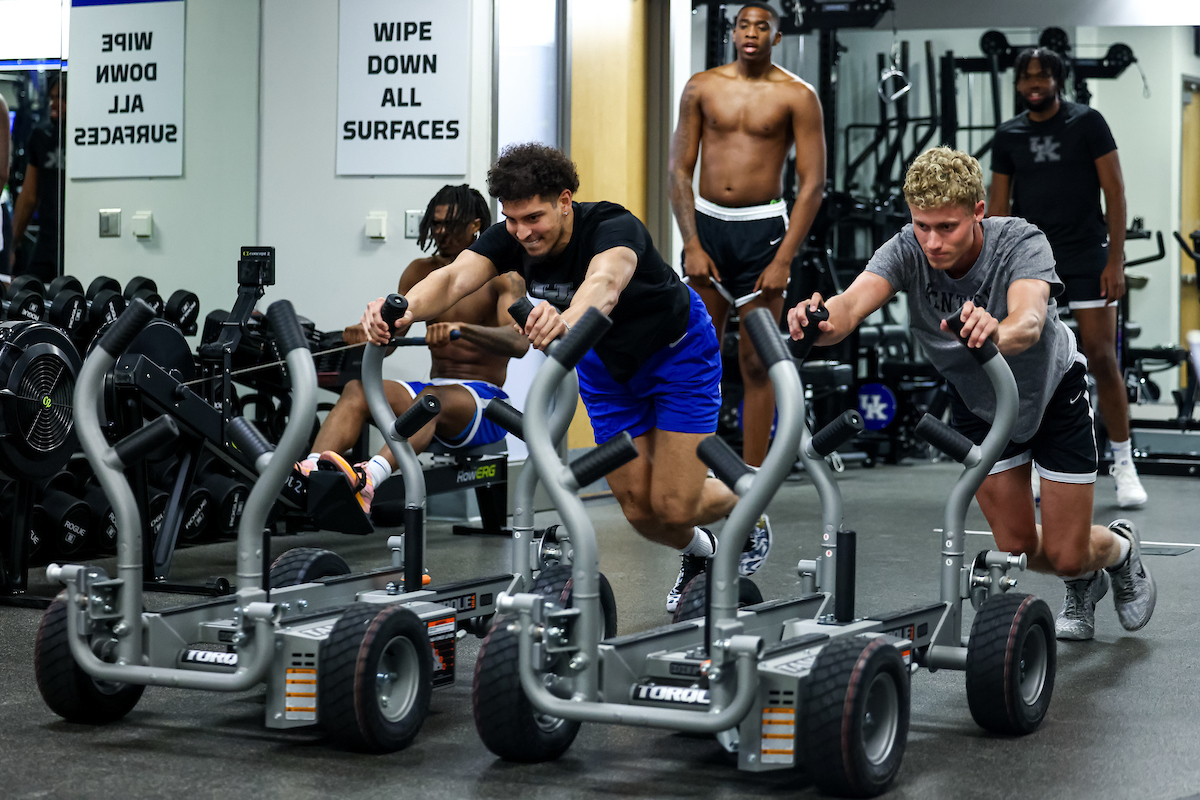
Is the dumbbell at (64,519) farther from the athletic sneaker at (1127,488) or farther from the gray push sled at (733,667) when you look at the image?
the athletic sneaker at (1127,488)

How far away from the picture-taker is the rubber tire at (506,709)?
2.43m

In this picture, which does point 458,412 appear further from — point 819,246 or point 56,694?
point 819,246

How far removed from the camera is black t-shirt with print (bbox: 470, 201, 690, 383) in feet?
10.4

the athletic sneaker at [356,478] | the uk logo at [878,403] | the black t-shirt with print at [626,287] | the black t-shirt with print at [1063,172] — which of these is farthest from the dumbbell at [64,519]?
the uk logo at [878,403]

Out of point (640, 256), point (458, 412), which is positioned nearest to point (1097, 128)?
point (458, 412)

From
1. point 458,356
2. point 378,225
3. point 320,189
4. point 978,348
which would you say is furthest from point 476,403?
point 978,348

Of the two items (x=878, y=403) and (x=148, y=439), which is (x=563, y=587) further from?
(x=878, y=403)

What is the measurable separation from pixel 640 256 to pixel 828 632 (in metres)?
0.97

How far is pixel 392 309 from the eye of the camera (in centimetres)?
295

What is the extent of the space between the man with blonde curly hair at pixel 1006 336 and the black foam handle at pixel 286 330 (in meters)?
0.97

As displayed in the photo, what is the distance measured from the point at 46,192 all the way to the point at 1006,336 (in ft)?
14.6

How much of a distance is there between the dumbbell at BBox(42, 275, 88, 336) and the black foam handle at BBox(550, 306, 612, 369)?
2926mm

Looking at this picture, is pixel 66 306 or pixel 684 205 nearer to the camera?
pixel 66 306

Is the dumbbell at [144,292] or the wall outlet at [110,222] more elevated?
the wall outlet at [110,222]
